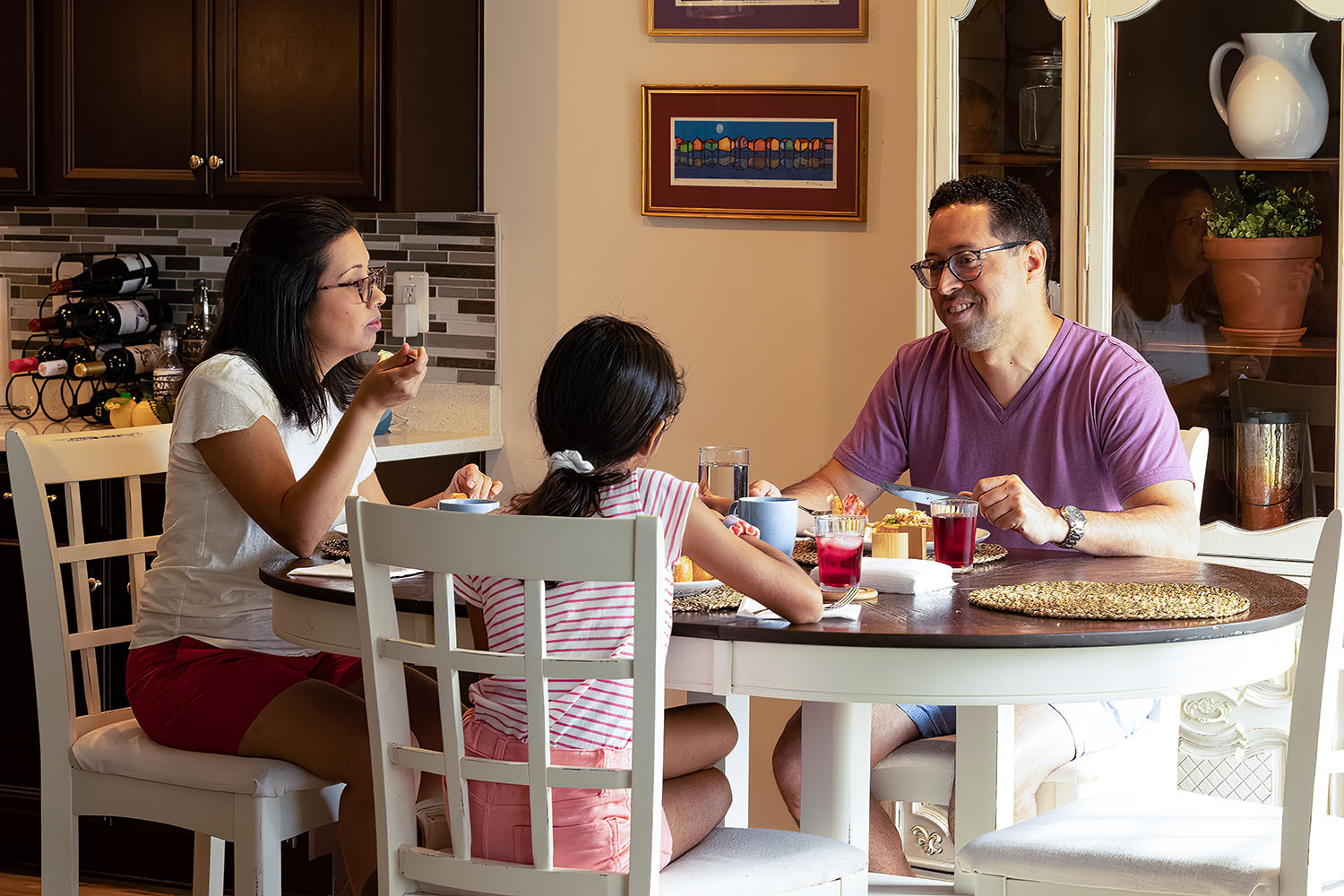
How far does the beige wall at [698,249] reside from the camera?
11.2 feet

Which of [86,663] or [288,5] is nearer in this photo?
[86,663]

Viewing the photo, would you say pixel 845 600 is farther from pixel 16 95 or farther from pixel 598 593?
pixel 16 95

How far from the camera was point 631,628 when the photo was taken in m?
1.69

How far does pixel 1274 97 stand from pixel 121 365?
2667 millimetres

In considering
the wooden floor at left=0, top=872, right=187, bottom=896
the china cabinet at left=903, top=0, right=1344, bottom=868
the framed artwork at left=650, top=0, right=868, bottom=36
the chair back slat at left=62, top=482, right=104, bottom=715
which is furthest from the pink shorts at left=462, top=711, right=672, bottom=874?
the framed artwork at left=650, top=0, right=868, bottom=36

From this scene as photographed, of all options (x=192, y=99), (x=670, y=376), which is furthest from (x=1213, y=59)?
(x=192, y=99)

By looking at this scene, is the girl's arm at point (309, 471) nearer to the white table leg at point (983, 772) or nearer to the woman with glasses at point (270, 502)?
the woman with glasses at point (270, 502)

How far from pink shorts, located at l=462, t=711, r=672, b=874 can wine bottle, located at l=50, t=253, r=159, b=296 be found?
101 inches

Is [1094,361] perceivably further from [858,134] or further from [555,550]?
[555,550]

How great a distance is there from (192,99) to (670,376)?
2169mm

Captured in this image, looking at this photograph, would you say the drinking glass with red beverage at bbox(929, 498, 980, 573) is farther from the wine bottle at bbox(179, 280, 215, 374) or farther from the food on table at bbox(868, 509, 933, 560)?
the wine bottle at bbox(179, 280, 215, 374)

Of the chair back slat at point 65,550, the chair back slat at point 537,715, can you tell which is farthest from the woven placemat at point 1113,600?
the chair back slat at point 65,550

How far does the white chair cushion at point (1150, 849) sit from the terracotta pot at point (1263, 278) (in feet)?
3.93

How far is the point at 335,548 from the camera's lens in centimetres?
229
